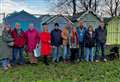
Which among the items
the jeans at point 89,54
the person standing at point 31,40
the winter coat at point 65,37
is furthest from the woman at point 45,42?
the jeans at point 89,54

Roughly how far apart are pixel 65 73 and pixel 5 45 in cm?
305

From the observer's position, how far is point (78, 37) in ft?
55.1

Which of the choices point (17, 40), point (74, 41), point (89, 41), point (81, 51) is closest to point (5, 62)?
point (17, 40)

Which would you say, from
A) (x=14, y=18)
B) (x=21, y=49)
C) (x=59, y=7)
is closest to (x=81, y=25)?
(x=21, y=49)

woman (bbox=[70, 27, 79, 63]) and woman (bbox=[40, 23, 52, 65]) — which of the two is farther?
woman (bbox=[70, 27, 79, 63])

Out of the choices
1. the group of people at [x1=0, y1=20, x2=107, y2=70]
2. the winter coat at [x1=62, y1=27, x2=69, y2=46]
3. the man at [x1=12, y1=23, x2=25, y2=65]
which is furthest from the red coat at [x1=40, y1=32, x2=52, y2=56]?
the man at [x1=12, y1=23, x2=25, y2=65]

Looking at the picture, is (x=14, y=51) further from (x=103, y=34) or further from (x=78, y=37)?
(x=103, y=34)

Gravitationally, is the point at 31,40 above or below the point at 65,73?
above

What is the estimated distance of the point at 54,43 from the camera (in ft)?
54.0

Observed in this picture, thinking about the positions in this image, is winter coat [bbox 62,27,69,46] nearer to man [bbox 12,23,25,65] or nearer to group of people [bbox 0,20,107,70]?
group of people [bbox 0,20,107,70]

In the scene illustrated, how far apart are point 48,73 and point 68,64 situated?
2624 mm

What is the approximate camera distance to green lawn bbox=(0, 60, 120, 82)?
12.1 m

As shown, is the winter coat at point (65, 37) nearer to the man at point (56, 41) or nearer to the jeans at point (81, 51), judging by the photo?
the man at point (56, 41)

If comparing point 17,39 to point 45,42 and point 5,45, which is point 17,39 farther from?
point 45,42
